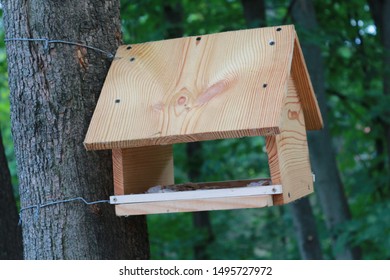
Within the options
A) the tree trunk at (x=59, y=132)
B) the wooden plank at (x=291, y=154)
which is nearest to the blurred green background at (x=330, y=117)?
the wooden plank at (x=291, y=154)

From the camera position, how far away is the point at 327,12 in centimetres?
821

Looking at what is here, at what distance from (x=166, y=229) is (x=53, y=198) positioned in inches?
233

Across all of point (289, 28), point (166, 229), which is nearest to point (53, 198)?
point (289, 28)

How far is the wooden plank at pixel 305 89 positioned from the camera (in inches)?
111

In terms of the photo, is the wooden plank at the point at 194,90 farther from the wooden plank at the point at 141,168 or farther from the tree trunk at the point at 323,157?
the tree trunk at the point at 323,157

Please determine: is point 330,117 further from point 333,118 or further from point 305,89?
point 305,89

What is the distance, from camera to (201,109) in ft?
7.98

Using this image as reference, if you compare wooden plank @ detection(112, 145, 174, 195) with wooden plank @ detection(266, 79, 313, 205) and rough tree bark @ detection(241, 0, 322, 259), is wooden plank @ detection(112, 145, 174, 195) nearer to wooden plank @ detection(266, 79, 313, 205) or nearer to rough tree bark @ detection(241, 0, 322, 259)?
wooden plank @ detection(266, 79, 313, 205)

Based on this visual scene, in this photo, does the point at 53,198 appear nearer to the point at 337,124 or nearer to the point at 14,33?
the point at 14,33

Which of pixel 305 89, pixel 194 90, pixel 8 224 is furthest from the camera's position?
pixel 8 224

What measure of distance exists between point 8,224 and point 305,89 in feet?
6.51

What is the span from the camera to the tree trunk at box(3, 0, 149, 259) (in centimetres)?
256

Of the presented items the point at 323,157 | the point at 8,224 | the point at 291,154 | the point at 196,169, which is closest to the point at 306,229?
the point at 323,157

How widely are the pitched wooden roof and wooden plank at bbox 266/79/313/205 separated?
193 millimetres
